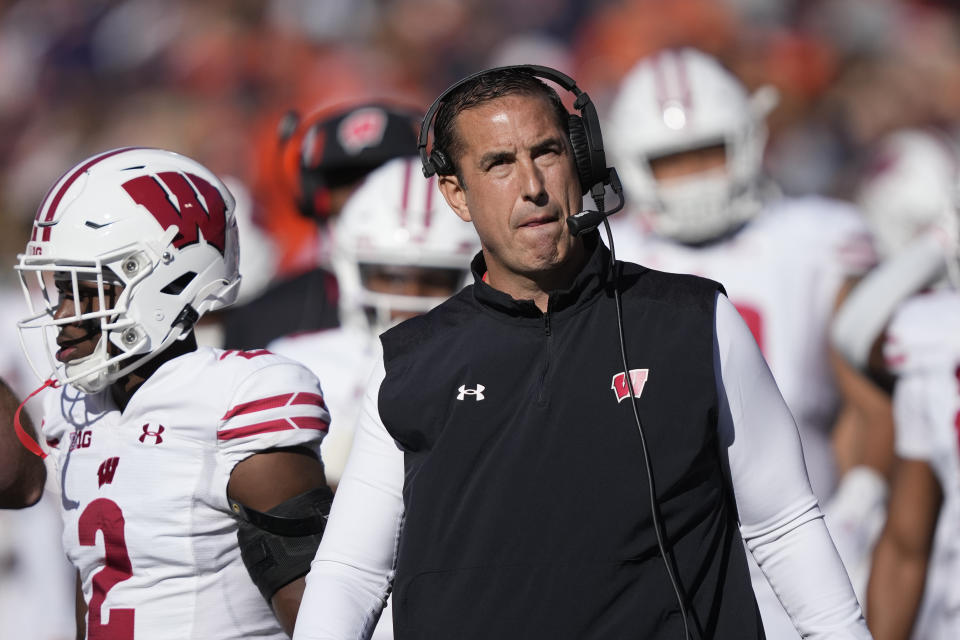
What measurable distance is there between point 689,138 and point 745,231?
0.47m

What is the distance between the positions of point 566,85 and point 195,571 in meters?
1.10

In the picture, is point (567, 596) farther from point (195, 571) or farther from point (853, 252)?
point (853, 252)

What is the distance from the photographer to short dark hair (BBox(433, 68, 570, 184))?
213 centimetres

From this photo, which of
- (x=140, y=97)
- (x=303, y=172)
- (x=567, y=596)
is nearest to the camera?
(x=567, y=596)

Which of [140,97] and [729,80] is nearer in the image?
[729,80]

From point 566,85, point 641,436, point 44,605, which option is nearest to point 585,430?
point 641,436

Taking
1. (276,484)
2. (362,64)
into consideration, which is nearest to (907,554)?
(276,484)

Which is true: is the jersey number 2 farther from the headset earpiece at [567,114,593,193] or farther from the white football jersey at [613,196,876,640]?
the white football jersey at [613,196,876,640]

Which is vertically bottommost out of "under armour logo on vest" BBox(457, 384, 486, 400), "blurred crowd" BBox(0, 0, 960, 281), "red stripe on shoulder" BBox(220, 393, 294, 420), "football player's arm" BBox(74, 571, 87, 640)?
"football player's arm" BBox(74, 571, 87, 640)

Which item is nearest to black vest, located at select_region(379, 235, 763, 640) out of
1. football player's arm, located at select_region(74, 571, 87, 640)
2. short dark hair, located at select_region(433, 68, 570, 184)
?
short dark hair, located at select_region(433, 68, 570, 184)

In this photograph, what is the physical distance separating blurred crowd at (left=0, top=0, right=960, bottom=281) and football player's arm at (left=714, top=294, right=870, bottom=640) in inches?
251

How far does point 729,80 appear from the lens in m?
5.53

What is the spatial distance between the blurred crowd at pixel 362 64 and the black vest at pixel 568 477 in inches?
248

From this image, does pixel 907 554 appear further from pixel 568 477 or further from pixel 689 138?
pixel 689 138
